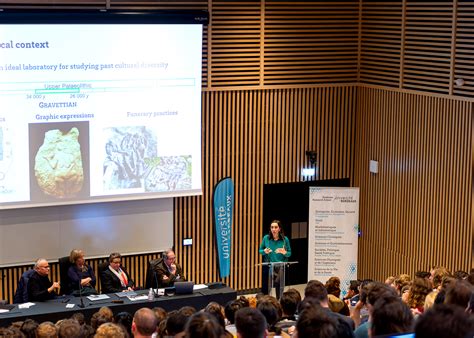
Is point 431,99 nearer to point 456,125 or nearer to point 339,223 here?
point 456,125

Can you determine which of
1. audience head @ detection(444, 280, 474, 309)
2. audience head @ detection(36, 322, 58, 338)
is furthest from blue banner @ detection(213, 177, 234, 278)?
audience head @ detection(444, 280, 474, 309)

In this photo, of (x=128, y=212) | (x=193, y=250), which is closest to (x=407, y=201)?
(x=193, y=250)

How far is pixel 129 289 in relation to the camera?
36.2 ft

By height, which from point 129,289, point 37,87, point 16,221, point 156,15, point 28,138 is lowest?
point 129,289

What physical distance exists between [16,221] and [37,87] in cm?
181

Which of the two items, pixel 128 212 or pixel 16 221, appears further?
pixel 128 212

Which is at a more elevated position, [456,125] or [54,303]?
[456,125]

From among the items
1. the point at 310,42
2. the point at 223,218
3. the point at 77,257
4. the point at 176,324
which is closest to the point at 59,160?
the point at 77,257

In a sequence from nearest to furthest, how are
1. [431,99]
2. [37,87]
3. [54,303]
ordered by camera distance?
[54,303] → [37,87] → [431,99]

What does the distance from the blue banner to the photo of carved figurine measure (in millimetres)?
2147

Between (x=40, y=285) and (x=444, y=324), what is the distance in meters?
8.01

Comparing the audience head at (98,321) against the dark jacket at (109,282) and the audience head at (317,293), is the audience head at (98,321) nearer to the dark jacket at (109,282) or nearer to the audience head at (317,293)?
the audience head at (317,293)

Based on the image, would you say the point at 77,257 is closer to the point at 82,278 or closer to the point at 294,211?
the point at 82,278

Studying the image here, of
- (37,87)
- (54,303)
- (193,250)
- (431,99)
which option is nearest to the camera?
(54,303)
